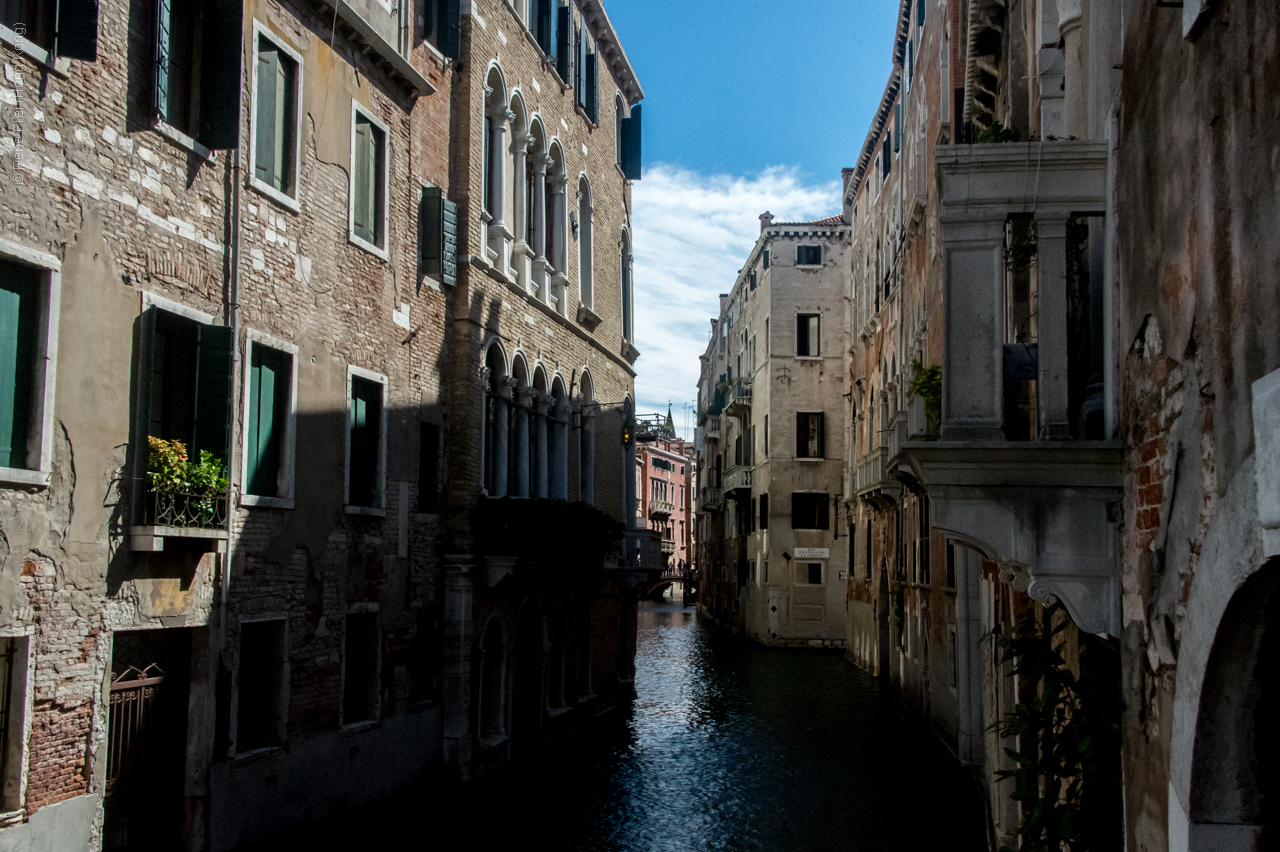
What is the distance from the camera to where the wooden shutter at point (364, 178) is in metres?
12.8

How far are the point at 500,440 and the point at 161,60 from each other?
8.12m

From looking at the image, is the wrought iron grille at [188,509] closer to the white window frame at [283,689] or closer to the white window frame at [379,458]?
the white window frame at [283,689]

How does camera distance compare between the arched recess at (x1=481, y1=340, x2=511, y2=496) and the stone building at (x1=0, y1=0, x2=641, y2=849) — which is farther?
the arched recess at (x1=481, y1=340, x2=511, y2=496)

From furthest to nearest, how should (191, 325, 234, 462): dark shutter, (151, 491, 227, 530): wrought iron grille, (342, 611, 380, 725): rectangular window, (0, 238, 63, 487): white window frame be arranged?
(342, 611, 380, 725): rectangular window < (191, 325, 234, 462): dark shutter < (151, 491, 227, 530): wrought iron grille < (0, 238, 63, 487): white window frame

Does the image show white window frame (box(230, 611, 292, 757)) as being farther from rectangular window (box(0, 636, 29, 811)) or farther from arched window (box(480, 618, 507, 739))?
arched window (box(480, 618, 507, 739))

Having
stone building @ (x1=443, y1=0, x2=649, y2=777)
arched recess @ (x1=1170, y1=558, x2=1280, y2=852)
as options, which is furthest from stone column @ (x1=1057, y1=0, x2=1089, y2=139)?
stone building @ (x1=443, y1=0, x2=649, y2=777)

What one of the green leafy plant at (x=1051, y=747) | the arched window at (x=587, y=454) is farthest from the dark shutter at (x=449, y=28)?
the green leafy plant at (x=1051, y=747)

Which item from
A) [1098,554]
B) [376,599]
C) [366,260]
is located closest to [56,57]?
[366,260]

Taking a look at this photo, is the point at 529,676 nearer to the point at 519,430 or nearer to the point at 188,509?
the point at 519,430

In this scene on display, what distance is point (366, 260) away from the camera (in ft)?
42.1

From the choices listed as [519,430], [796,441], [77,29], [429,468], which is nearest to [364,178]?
[429,468]

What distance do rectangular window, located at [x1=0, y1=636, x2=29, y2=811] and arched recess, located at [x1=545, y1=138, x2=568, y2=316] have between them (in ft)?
41.0

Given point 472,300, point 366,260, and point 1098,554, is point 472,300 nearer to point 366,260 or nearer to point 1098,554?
point 366,260

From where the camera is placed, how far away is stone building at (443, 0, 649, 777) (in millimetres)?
15203
